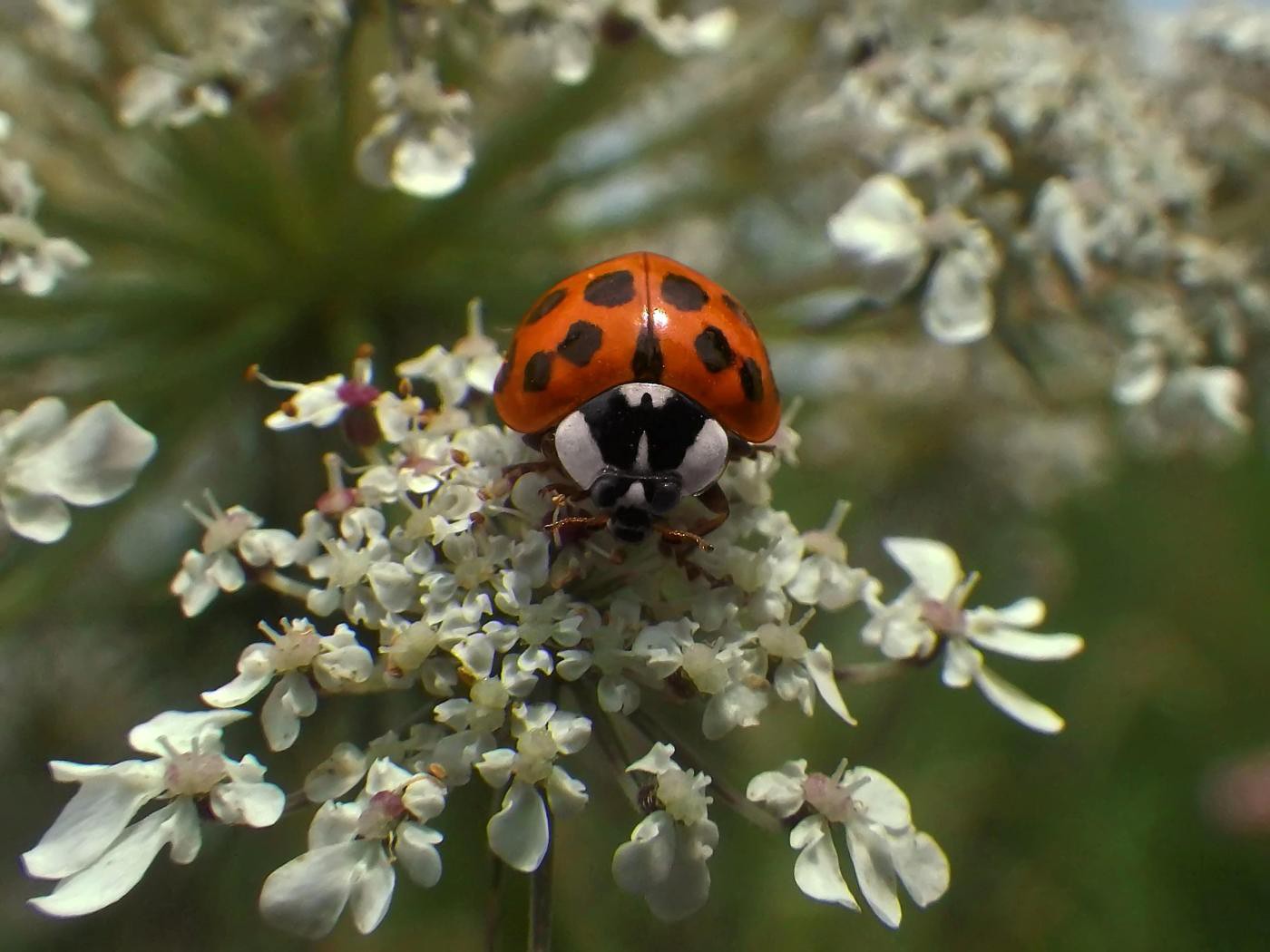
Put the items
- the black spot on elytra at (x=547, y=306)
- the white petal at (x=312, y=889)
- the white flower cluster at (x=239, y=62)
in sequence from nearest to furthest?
the white petal at (x=312, y=889)
the black spot on elytra at (x=547, y=306)
the white flower cluster at (x=239, y=62)

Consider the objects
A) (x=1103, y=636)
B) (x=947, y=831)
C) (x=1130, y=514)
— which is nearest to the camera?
(x=947, y=831)

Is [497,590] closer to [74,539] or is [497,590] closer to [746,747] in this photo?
[74,539]

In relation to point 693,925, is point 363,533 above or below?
above

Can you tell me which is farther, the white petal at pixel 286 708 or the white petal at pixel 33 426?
the white petal at pixel 33 426

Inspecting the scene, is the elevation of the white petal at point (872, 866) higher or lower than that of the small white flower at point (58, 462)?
lower

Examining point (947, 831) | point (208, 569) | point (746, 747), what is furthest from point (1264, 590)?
point (208, 569)

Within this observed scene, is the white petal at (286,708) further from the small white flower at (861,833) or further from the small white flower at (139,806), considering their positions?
the small white flower at (861,833)

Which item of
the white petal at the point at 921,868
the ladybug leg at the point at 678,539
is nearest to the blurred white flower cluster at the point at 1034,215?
the ladybug leg at the point at 678,539

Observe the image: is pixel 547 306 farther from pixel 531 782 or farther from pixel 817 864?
pixel 817 864
